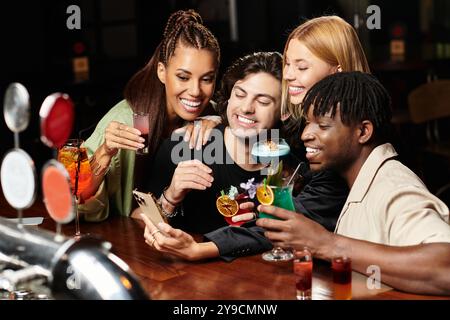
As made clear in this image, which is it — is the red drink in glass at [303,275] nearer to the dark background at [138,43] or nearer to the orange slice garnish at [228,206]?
the orange slice garnish at [228,206]

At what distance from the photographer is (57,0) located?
242 inches

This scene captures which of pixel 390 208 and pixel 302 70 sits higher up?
pixel 302 70

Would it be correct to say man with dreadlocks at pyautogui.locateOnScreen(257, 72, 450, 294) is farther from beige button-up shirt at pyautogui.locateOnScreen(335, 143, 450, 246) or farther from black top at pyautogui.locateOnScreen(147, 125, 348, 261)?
black top at pyautogui.locateOnScreen(147, 125, 348, 261)

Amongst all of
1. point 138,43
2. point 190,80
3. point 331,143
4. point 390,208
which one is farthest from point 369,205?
point 138,43

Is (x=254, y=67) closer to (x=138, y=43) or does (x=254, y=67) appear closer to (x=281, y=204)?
(x=281, y=204)

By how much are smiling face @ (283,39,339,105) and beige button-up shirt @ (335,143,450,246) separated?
17.7 inches

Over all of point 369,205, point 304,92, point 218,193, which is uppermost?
point 304,92

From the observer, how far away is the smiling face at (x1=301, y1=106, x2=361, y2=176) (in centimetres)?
214

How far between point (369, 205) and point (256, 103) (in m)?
0.77

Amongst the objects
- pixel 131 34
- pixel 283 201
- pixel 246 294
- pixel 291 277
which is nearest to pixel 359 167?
pixel 283 201

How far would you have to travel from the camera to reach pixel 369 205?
6.75 feet

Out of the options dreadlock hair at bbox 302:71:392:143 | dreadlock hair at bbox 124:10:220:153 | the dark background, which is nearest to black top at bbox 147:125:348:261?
dreadlock hair at bbox 124:10:220:153

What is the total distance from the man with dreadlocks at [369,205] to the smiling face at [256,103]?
48cm

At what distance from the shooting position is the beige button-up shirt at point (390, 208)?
1.83 metres
